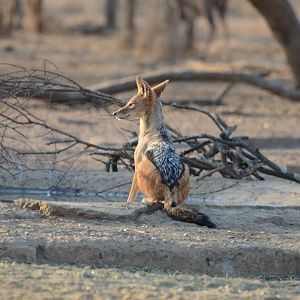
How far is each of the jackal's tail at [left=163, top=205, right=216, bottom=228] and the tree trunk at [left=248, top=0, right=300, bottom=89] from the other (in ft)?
29.3

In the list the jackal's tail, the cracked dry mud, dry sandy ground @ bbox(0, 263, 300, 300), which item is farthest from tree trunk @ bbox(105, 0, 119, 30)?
dry sandy ground @ bbox(0, 263, 300, 300)

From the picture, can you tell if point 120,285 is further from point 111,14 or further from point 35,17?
point 111,14

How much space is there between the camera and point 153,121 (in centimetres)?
913

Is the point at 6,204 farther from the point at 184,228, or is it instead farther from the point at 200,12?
the point at 200,12

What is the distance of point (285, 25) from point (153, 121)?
8.51 m

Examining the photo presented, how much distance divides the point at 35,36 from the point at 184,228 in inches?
885

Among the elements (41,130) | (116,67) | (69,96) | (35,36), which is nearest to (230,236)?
(69,96)

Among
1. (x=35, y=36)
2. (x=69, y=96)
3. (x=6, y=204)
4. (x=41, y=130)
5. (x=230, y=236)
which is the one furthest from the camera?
(x=35, y=36)

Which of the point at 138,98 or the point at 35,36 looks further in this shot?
the point at 35,36

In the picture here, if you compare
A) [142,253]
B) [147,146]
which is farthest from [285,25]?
[142,253]

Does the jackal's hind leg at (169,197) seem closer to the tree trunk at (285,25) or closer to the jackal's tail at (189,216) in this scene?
the jackal's tail at (189,216)

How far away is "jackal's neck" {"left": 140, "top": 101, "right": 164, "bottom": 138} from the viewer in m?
9.09

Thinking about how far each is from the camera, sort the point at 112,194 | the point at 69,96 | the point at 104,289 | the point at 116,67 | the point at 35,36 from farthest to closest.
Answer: the point at 35,36 < the point at 116,67 < the point at 69,96 < the point at 112,194 < the point at 104,289

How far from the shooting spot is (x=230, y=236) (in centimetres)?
768
